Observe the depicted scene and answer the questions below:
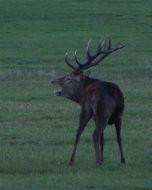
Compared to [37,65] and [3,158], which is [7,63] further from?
[3,158]

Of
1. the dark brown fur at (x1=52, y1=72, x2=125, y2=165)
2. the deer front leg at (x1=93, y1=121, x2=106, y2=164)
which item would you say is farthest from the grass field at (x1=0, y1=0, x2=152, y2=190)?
the dark brown fur at (x1=52, y1=72, x2=125, y2=165)

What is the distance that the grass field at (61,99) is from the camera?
1273 cm

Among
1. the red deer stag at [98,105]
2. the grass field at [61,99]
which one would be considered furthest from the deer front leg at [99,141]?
the grass field at [61,99]

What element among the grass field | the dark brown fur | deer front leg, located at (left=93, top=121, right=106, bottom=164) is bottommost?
the grass field

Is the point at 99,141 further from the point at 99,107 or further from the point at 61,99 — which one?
the point at 61,99

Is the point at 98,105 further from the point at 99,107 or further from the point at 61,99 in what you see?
the point at 61,99

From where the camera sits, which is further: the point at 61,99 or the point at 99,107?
the point at 61,99

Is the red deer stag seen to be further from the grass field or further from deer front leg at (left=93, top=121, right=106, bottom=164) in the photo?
the grass field

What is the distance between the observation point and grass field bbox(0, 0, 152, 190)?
1273 centimetres

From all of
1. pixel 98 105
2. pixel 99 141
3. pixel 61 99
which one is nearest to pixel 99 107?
pixel 98 105

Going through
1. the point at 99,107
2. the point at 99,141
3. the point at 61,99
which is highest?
the point at 99,107

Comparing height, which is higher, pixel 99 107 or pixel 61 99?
pixel 99 107

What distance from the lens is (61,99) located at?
21.7 m

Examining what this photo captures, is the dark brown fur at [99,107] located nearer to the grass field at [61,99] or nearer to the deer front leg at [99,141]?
the deer front leg at [99,141]
